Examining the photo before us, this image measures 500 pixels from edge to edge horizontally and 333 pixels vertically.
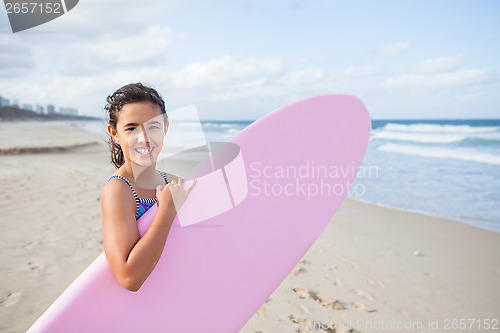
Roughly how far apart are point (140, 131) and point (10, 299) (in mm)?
1587

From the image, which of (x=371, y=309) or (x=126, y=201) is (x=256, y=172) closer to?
(x=126, y=201)

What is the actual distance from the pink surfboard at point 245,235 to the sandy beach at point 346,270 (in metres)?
0.49

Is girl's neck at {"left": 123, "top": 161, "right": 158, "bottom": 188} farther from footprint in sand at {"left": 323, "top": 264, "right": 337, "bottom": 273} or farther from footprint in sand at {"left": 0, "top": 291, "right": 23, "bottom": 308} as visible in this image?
footprint in sand at {"left": 323, "top": 264, "right": 337, "bottom": 273}

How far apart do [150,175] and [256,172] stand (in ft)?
1.47

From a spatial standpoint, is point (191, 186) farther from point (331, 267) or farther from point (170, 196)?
point (331, 267)

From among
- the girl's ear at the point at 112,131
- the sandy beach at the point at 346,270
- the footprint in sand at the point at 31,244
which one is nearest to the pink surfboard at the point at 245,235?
the girl's ear at the point at 112,131

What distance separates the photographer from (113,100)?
110 cm

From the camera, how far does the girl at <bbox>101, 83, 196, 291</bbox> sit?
36.6 inches

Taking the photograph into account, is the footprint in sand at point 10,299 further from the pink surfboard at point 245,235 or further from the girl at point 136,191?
the girl at point 136,191

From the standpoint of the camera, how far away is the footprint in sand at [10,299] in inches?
73.6

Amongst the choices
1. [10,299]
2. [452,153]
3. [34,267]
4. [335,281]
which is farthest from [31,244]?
[452,153]

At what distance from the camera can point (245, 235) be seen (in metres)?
1.39

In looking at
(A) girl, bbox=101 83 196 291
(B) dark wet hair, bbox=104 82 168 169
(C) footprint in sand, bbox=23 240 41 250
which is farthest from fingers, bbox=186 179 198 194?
(C) footprint in sand, bbox=23 240 41 250

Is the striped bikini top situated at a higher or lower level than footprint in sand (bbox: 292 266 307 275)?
higher
